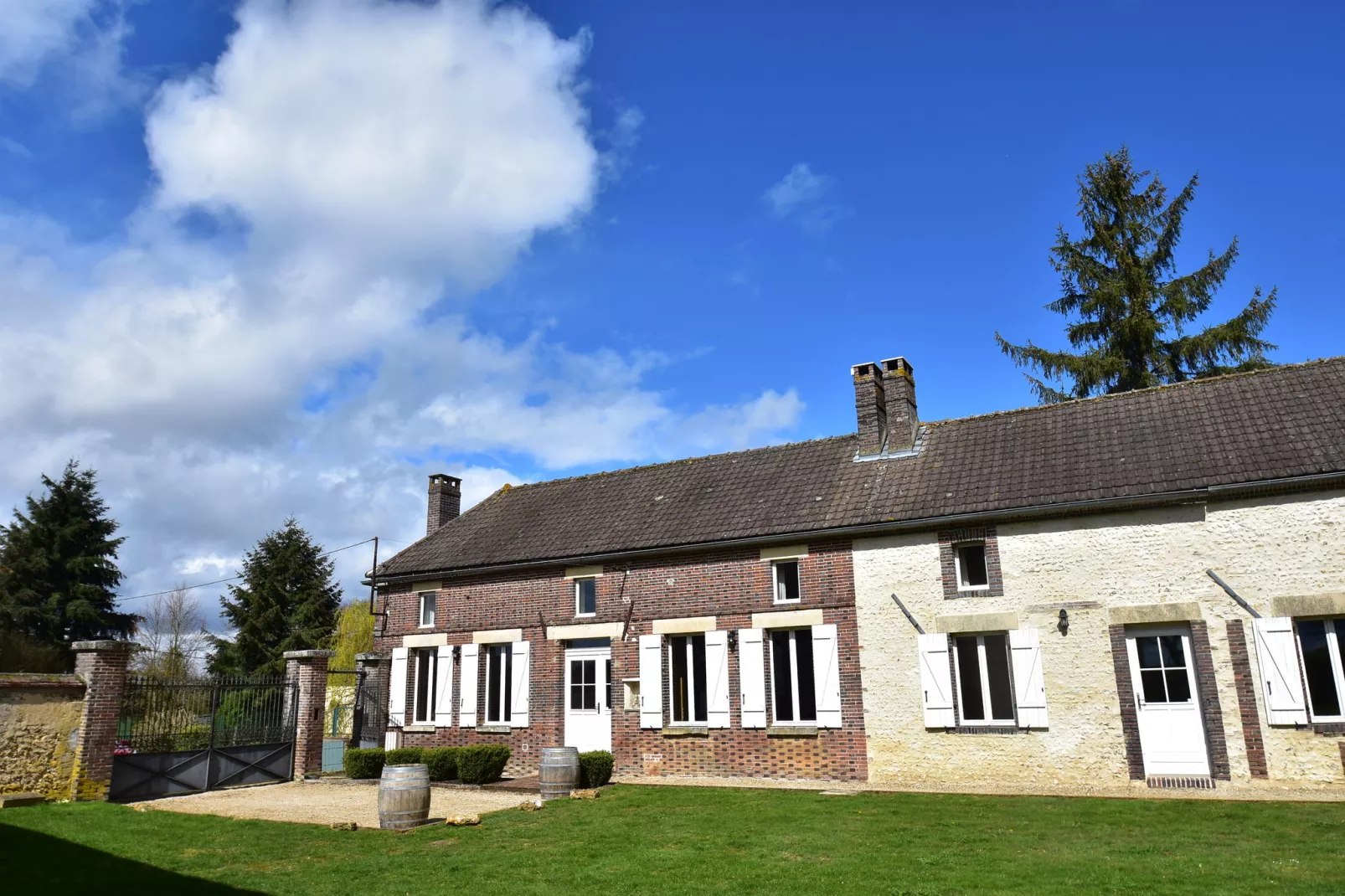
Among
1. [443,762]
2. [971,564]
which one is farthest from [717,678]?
[443,762]

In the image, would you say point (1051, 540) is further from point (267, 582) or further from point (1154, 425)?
point (267, 582)

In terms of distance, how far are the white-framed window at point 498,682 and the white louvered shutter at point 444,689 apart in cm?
85

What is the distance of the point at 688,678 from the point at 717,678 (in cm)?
82

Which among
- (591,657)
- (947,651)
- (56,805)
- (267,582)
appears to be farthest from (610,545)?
(267,582)

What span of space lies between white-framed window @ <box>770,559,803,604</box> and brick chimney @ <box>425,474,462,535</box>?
10.1 metres

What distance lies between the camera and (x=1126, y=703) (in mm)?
12594

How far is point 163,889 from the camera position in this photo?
761 centimetres

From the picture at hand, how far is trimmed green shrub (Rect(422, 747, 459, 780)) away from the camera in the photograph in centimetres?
1589

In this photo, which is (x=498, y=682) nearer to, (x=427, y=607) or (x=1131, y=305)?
(x=427, y=607)

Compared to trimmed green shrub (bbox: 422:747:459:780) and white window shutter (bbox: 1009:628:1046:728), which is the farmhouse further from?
trimmed green shrub (bbox: 422:747:459:780)

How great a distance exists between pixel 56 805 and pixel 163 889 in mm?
6995

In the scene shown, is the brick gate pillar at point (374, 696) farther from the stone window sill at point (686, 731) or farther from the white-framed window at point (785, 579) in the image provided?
the white-framed window at point (785, 579)

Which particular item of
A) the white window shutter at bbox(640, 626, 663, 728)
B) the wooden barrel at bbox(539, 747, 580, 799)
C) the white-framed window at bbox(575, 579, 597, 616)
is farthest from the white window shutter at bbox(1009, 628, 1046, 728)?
the white-framed window at bbox(575, 579, 597, 616)

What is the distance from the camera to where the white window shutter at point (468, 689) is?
18297mm
